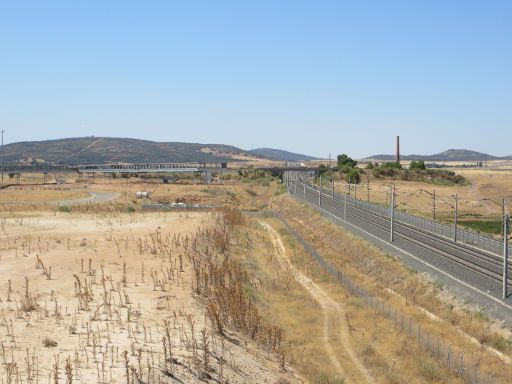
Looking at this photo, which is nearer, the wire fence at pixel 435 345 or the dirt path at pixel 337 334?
the wire fence at pixel 435 345

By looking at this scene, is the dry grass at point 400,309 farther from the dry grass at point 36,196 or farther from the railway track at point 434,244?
the dry grass at point 36,196

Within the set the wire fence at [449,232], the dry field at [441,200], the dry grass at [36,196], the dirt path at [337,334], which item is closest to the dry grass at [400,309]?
the dirt path at [337,334]

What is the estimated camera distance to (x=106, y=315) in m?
28.2

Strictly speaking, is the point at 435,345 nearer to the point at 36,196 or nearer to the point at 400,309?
the point at 400,309

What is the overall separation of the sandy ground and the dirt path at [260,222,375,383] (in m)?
4.74

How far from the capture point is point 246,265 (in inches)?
1945

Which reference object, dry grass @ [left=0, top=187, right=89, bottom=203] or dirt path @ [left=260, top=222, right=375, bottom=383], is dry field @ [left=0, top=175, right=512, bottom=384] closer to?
dirt path @ [left=260, top=222, right=375, bottom=383]

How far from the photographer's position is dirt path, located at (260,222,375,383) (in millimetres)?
28609

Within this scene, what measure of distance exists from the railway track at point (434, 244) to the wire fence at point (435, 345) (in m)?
10.6

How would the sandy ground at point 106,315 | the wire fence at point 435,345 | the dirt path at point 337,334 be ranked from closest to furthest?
the sandy ground at point 106,315 < the wire fence at point 435,345 < the dirt path at point 337,334

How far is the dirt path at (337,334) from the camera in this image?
28609mm

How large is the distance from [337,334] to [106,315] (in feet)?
45.3

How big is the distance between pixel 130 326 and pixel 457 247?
146 feet

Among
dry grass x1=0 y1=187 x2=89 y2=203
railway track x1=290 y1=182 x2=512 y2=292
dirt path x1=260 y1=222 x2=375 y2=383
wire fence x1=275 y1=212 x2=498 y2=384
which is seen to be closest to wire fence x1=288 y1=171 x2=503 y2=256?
railway track x1=290 y1=182 x2=512 y2=292
